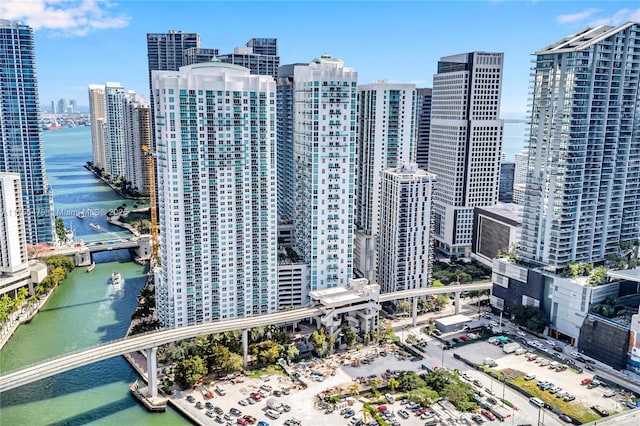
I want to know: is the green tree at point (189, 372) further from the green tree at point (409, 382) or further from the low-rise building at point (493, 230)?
the low-rise building at point (493, 230)

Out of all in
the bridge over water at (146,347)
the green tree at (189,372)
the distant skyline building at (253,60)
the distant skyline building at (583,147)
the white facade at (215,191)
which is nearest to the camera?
the bridge over water at (146,347)

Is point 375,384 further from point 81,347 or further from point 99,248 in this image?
point 99,248

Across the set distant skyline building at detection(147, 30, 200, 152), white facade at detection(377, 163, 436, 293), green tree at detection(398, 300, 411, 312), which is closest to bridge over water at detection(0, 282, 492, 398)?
green tree at detection(398, 300, 411, 312)

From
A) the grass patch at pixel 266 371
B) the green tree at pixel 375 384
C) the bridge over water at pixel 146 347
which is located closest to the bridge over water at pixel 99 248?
the bridge over water at pixel 146 347

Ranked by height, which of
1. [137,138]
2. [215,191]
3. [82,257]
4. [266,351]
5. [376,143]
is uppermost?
[376,143]

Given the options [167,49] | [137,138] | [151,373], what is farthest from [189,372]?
[167,49]

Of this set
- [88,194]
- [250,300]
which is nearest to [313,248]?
[250,300]
